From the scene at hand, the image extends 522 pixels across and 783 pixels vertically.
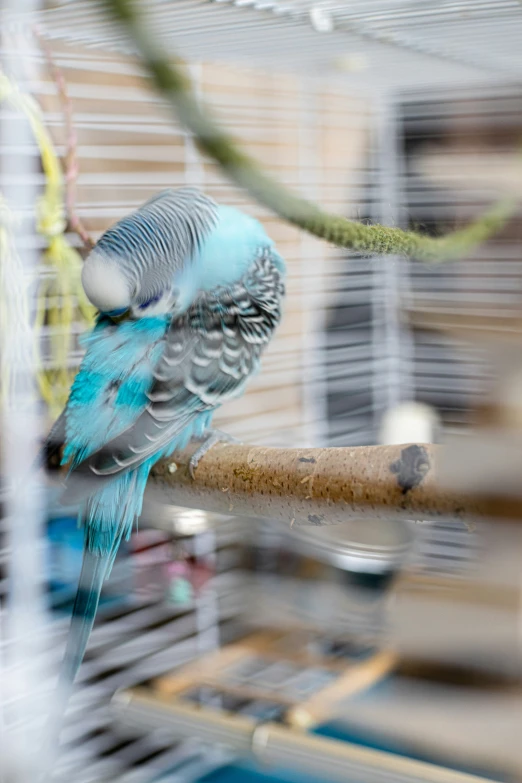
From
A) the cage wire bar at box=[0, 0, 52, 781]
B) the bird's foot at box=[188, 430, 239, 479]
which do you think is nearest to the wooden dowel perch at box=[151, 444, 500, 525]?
the bird's foot at box=[188, 430, 239, 479]

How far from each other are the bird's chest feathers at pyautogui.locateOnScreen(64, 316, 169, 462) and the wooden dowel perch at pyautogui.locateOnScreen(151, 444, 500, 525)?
46 millimetres

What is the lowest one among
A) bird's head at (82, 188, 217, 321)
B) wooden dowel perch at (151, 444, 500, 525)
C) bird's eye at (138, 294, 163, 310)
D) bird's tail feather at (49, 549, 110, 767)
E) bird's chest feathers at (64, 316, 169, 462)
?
bird's tail feather at (49, 549, 110, 767)

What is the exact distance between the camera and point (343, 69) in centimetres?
56

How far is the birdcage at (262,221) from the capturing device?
7.7 inches

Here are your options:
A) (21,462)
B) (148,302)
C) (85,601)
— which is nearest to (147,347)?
(148,302)

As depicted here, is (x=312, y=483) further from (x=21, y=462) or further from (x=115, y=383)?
(x=21, y=462)

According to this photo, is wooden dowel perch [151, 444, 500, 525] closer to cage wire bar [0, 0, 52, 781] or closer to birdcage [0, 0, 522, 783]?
birdcage [0, 0, 522, 783]

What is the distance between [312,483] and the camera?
27cm

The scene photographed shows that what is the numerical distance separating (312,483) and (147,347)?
0.33 feet

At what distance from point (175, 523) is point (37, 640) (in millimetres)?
175

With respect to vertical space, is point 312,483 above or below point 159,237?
below

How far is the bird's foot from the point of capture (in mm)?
376

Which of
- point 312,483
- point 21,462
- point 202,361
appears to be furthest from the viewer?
point 21,462

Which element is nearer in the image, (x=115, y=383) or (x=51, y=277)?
(x=115, y=383)
